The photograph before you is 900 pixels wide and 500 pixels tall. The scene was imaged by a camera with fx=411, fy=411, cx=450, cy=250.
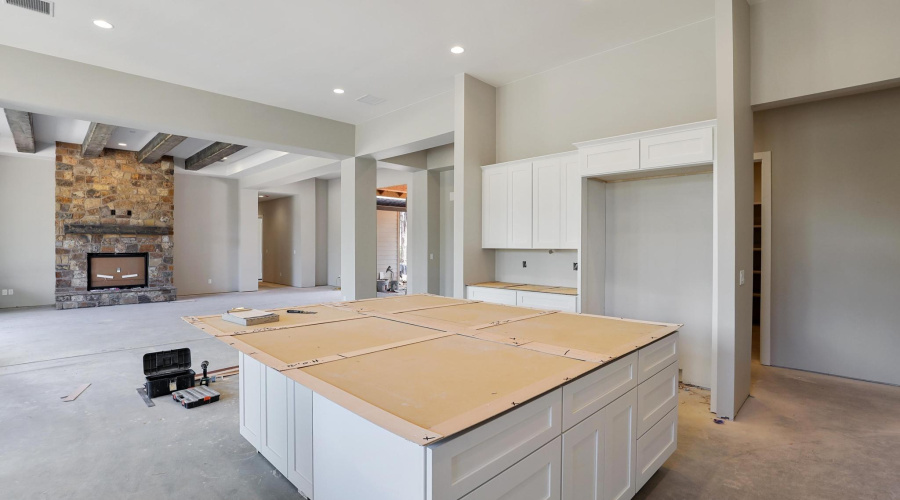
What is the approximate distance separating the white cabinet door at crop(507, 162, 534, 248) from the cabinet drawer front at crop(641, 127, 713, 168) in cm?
124

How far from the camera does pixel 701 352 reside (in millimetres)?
3580

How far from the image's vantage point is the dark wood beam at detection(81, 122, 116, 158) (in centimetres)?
607

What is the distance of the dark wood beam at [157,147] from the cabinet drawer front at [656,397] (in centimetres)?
692

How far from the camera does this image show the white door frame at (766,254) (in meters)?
4.06

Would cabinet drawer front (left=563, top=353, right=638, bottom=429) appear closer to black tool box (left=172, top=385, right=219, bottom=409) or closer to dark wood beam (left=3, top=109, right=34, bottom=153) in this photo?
black tool box (left=172, top=385, right=219, bottom=409)

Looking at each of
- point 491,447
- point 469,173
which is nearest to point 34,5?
point 469,173

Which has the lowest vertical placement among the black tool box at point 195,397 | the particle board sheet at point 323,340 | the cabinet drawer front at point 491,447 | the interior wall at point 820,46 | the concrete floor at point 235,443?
the concrete floor at point 235,443

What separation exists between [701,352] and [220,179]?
10.8m

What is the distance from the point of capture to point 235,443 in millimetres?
2609

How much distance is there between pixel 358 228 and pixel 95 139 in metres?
4.59

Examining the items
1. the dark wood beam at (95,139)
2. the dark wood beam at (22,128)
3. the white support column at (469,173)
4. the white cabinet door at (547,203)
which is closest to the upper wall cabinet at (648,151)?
the white cabinet door at (547,203)

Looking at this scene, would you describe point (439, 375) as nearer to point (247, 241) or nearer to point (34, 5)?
point (34, 5)

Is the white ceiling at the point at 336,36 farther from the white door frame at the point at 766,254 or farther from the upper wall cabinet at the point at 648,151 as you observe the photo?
the white door frame at the point at 766,254

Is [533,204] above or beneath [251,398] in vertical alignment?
above
